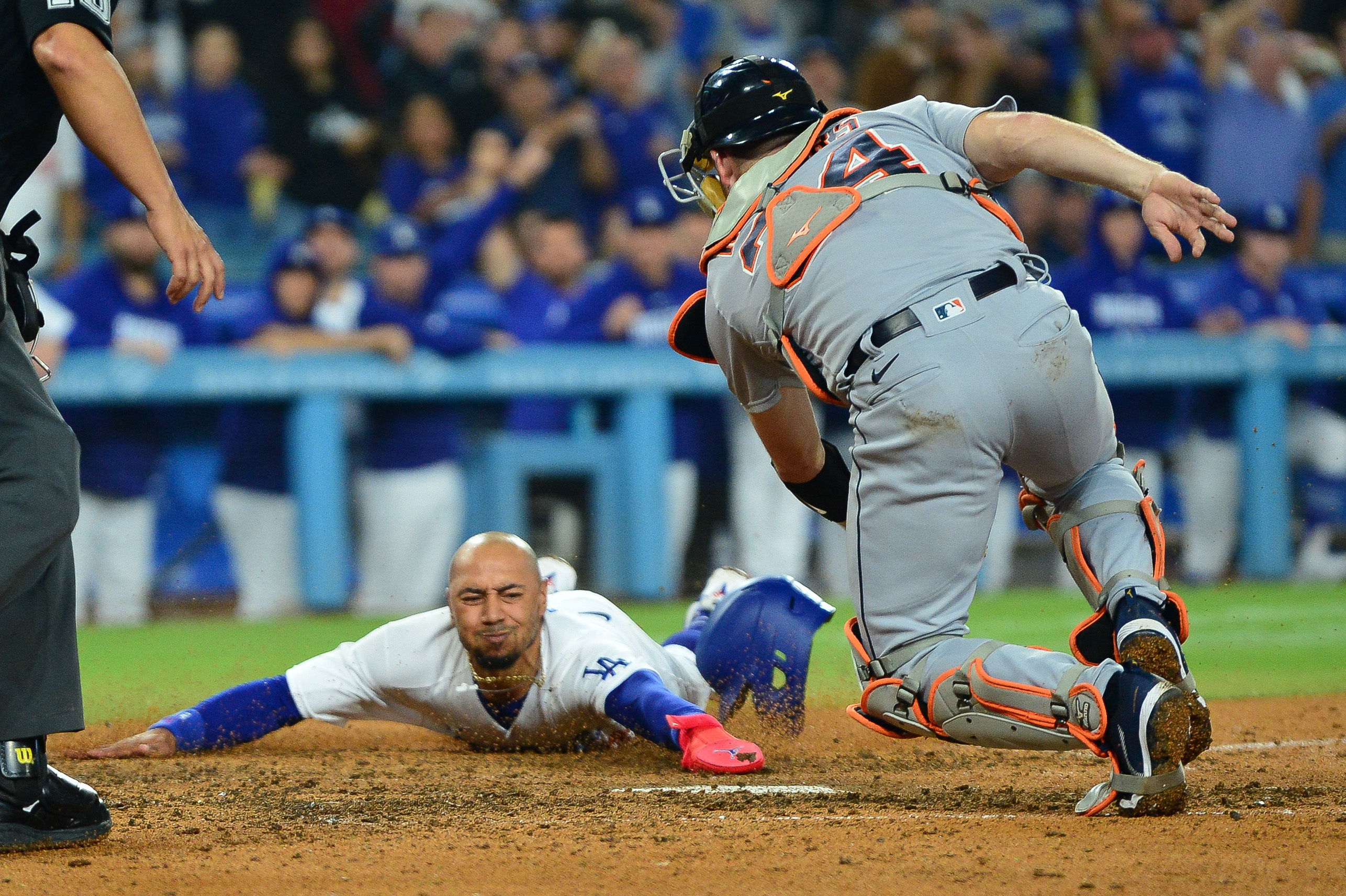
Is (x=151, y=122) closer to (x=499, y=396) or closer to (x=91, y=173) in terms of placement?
(x=91, y=173)

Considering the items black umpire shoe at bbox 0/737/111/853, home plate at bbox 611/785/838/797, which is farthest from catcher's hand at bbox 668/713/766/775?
black umpire shoe at bbox 0/737/111/853

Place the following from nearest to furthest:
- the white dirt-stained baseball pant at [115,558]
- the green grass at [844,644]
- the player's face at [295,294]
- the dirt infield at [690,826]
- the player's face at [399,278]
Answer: the dirt infield at [690,826]
the green grass at [844,644]
the white dirt-stained baseball pant at [115,558]
the player's face at [295,294]
the player's face at [399,278]

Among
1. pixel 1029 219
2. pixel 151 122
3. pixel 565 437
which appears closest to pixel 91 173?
pixel 151 122

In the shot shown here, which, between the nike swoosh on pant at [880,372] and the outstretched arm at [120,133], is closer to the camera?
the outstretched arm at [120,133]

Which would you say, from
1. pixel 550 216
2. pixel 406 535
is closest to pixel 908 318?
pixel 406 535

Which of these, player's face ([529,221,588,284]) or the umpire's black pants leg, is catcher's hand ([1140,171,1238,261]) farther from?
player's face ([529,221,588,284])

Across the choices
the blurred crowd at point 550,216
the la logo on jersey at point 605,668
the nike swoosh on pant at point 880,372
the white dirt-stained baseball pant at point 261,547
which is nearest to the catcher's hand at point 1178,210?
the nike swoosh on pant at point 880,372

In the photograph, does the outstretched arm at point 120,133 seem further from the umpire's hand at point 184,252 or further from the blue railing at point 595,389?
the blue railing at point 595,389
